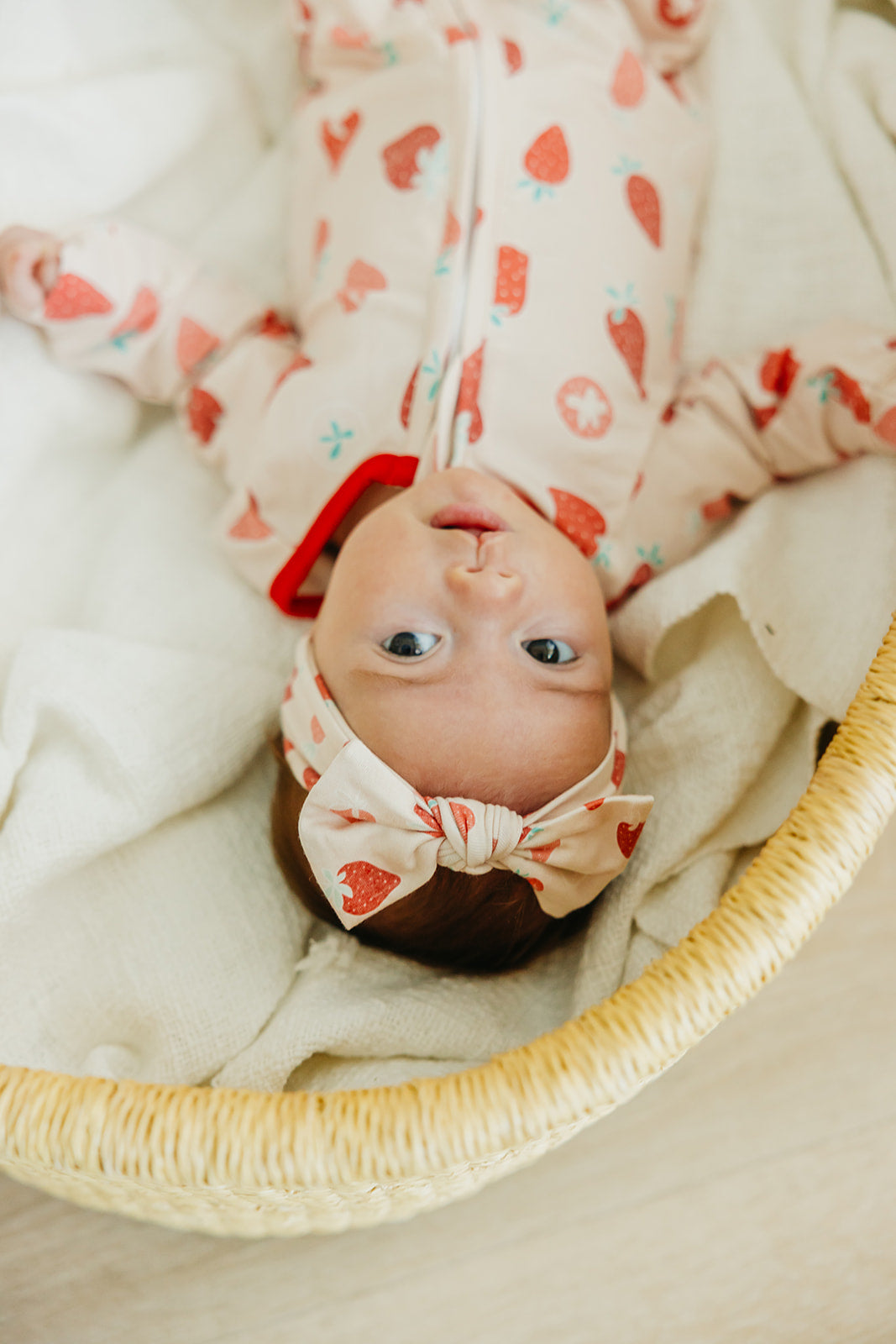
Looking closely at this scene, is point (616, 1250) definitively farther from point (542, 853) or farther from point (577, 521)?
point (577, 521)

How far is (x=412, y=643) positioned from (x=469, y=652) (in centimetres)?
4

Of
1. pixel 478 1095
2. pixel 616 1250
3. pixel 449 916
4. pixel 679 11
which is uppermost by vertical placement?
pixel 679 11

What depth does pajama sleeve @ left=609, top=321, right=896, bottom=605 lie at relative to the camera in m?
0.96

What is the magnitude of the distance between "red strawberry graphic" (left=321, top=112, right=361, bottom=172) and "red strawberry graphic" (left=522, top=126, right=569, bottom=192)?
0.21 metres

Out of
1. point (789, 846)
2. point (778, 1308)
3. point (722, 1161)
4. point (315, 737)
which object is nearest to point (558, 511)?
point (315, 737)

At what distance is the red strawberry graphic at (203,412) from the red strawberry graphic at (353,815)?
1.75 ft

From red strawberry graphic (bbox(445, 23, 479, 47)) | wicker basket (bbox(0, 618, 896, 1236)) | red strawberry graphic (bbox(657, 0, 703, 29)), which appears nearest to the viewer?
wicker basket (bbox(0, 618, 896, 1236))

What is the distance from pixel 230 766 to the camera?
3.18ft

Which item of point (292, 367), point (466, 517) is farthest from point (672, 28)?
point (466, 517)

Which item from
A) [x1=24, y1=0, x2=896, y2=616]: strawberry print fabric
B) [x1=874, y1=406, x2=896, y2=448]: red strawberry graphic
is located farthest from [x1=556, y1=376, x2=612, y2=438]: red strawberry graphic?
[x1=874, y1=406, x2=896, y2=448]: red strawberry graphic

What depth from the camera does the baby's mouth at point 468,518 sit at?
2.73 feet

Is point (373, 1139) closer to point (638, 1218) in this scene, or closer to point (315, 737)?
point (315, 737)

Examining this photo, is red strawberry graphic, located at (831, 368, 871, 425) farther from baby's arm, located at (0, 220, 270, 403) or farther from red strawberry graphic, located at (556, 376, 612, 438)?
baby's arm, located at (0, 220, 270, 403)

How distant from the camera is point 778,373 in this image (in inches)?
39.8
